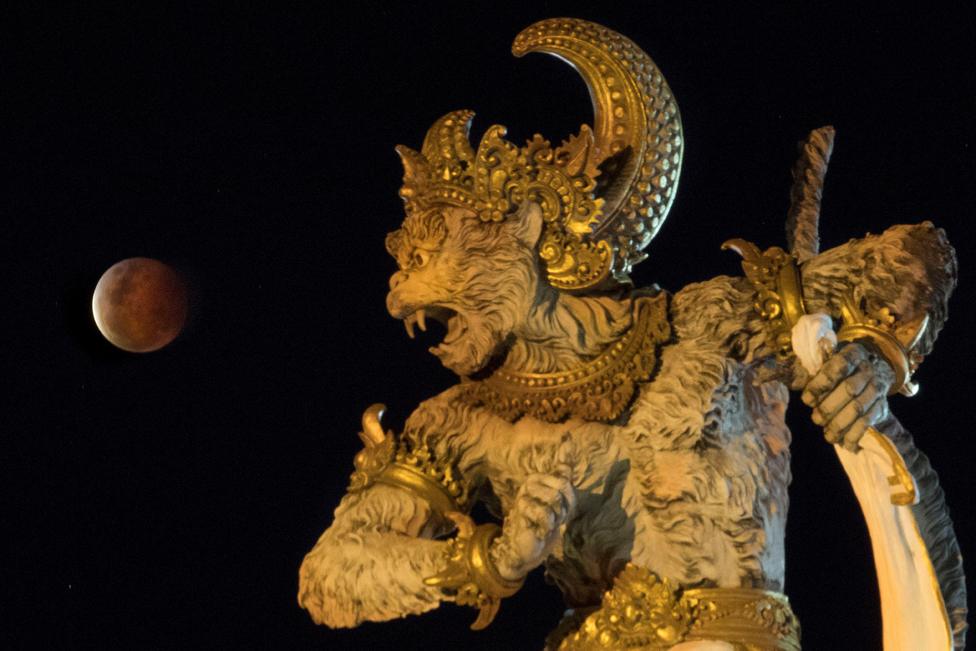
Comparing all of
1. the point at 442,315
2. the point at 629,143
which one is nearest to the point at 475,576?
the point at 442,315

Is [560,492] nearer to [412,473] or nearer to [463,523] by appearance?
[463,523]

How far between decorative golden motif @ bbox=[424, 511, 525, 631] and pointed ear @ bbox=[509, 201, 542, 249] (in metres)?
0.32

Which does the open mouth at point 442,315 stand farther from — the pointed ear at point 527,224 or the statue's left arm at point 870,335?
the statue's left arm at point 870,335

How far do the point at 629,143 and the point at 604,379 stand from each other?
0.90ft

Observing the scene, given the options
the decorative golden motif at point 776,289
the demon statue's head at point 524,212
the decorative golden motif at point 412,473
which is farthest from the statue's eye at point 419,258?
the decorative golden motif at point 776,289

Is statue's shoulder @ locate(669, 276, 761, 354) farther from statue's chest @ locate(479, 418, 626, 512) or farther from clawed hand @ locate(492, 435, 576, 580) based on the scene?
clawed hand @ locate(492, 435, 576, 580)

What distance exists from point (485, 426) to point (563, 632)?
10.0 inches

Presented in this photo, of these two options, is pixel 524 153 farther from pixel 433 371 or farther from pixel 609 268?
pixel 433 371

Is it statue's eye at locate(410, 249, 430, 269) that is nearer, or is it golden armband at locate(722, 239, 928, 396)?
golden armband at locate(722, 239, 928, 396)

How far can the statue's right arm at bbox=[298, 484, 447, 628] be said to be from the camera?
7.25ft

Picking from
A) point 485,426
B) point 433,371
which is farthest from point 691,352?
point 433,371

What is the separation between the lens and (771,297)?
223cm

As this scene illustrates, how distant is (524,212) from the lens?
2.28 meters

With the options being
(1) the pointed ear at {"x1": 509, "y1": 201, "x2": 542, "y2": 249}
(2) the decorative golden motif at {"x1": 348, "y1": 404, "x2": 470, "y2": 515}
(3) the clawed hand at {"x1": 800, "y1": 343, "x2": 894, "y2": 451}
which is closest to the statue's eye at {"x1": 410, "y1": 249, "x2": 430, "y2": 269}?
(1) the pointed ear at {"x1": 509, "y1": 201, "x2": 542, "y2": 249}
